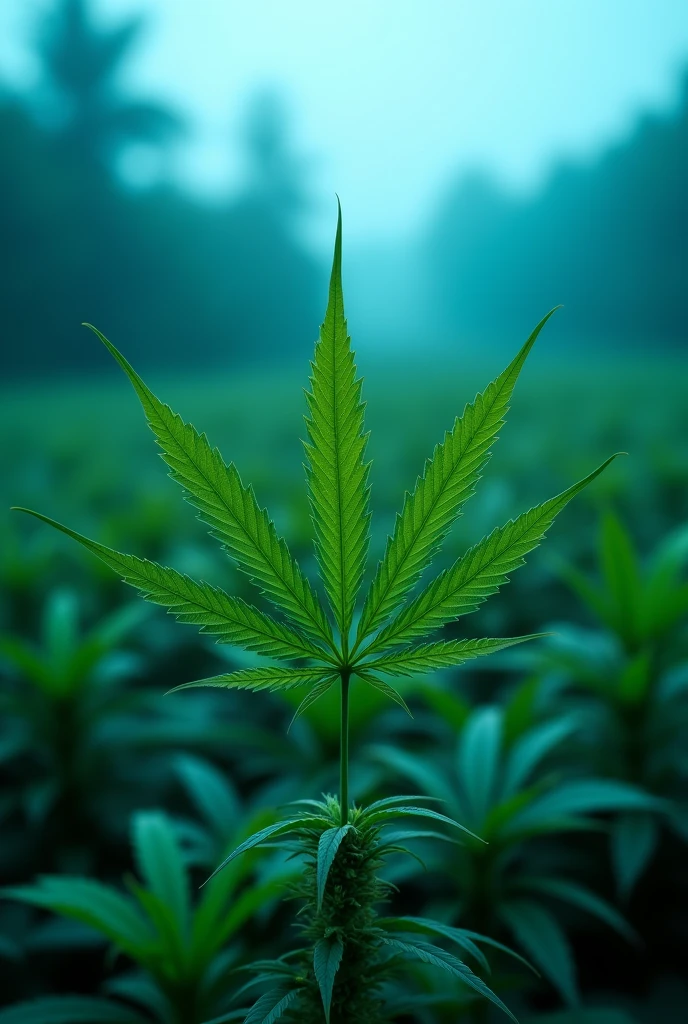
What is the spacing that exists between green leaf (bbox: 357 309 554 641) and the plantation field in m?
0.27

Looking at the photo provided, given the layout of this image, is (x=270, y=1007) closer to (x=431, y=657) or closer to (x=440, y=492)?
(x=431, y=657)

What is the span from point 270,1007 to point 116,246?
2526cm

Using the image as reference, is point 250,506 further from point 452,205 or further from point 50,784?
point 452,205

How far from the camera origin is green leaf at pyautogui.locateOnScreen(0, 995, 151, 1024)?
3.34 feet

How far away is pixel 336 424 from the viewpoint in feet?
1.66

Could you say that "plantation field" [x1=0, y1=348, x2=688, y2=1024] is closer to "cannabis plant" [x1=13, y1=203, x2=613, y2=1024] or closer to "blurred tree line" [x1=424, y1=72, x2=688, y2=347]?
"cannabis plant" [x1=13, y1=203, x2=613, y2=1024]

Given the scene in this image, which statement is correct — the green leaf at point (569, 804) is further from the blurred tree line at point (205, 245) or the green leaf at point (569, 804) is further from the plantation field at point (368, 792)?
the blurred tree line at point (205, 245)

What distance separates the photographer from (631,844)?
1.55 meters

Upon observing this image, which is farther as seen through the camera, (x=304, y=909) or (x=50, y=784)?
(x=50, y=784)

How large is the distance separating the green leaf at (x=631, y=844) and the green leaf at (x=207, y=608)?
1.23m

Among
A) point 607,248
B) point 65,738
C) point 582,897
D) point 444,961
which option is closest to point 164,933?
point 444,961

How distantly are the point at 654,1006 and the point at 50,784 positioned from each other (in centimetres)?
147

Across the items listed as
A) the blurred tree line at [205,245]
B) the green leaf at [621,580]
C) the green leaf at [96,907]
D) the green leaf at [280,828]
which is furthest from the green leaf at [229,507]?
the blurred tree line at [205,245]

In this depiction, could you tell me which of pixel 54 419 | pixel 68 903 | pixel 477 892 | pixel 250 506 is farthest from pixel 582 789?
pixel 54 419
